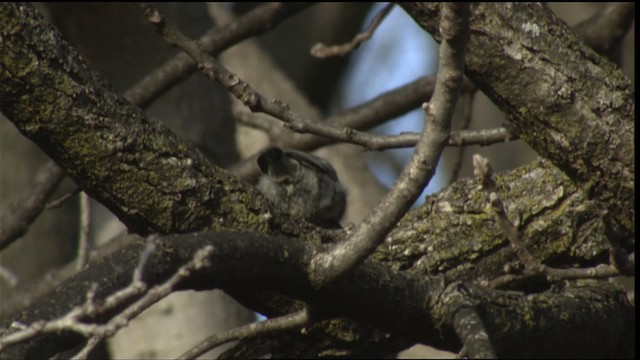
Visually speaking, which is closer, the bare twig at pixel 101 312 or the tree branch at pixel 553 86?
the bare twig at pixel 101 312

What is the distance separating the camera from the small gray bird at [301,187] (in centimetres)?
429

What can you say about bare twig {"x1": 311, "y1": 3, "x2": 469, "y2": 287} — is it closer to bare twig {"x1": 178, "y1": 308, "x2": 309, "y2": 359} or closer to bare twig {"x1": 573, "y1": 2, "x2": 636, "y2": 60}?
Result: bare twig {"x1": 178, "y1": 308, "x2": 309, "y2": 359}

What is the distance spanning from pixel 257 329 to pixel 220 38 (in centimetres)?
246

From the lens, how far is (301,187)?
172 inches

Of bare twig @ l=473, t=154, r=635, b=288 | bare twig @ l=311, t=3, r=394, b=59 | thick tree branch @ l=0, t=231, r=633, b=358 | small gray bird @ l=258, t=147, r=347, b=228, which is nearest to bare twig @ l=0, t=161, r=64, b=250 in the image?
small gray bird @ l=258, t=147, r=347, b=228

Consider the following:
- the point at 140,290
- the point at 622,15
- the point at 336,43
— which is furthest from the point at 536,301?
the point at 336,43

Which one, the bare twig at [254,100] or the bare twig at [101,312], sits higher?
the bare twig at [254,100]

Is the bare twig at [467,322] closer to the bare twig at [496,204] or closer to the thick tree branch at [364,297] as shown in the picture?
the thick tree branch at [364,297]

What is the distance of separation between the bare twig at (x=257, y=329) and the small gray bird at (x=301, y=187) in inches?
55.4

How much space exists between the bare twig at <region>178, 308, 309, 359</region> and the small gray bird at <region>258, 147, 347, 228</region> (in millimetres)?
1407

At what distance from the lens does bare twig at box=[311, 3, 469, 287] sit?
7.36 ft

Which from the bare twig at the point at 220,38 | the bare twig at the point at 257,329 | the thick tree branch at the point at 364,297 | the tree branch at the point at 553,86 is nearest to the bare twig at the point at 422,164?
the thick tree branch at the point at 364,297

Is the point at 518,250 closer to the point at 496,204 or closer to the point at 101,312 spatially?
the point at 496,204

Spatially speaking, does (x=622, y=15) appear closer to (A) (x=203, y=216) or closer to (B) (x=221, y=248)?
(A) (x=203, y=216)
